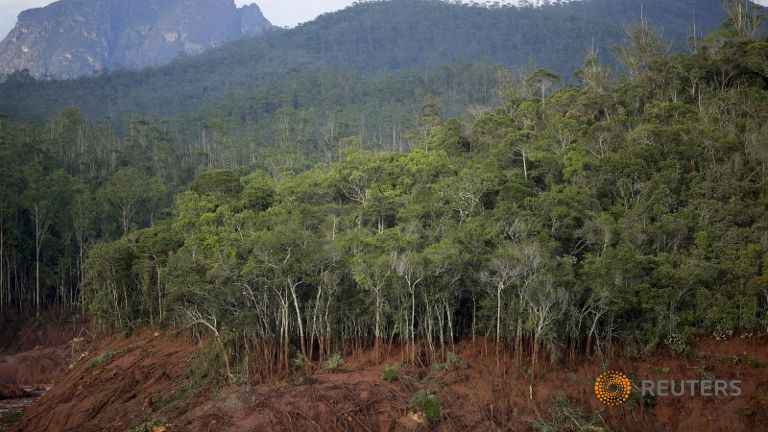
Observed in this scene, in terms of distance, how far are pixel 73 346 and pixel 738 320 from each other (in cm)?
3348

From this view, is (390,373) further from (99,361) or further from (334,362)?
(99,361)

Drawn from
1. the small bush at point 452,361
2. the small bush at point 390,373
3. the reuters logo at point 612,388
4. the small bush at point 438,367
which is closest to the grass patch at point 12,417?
the small bush at point 390,373

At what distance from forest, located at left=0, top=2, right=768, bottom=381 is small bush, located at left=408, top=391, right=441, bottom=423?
261 cm

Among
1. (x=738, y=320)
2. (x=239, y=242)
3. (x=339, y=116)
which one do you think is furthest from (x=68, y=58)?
(x=738, y=320)

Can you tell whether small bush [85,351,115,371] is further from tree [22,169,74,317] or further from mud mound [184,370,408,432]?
tree [22,169,74,317]

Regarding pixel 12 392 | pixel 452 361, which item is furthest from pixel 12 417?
pixel 452 361

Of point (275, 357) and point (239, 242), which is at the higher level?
point (239, 242)

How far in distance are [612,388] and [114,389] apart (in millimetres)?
18862

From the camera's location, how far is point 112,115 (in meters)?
102

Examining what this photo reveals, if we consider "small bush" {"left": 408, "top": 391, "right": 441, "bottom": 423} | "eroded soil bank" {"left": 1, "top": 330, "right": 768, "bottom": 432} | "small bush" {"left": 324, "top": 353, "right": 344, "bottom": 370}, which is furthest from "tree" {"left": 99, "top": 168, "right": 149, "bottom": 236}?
"small bush" {"left": 408, "top": 391, "right": 441, "bottom": 423}

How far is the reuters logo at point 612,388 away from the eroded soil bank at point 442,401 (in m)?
0.28

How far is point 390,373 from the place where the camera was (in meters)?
24.8

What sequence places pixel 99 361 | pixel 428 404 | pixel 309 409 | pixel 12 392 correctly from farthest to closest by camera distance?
pixel 12 392, pixel 99 361, pixel 428 404, pixel 309 409

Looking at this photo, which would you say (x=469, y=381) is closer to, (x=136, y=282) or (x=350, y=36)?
(x=136, y=282)
